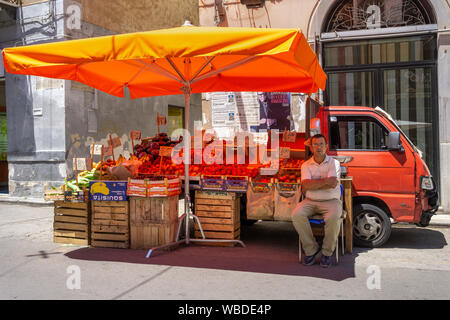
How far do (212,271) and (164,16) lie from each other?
39.8 ft

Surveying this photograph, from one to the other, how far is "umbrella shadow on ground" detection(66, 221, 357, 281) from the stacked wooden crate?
0.17m

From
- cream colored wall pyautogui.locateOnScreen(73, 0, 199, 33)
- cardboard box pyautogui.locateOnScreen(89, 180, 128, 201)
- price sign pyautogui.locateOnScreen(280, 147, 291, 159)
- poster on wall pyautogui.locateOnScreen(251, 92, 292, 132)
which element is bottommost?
cardboard box pyautogui.locateOnScreen(89, 180, 128, 201)

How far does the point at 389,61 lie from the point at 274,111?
2950 millimetres

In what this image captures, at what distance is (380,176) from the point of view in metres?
6.39

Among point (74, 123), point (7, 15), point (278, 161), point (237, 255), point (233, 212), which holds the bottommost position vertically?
point (237, 255)

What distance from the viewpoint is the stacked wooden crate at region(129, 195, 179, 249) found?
6.32 metres

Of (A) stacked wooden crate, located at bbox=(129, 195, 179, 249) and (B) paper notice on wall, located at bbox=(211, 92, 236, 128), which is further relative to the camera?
(B) paper notice on wall, located at bbox=(211, 92, 236, 128)

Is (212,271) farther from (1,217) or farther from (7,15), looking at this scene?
(7,15)

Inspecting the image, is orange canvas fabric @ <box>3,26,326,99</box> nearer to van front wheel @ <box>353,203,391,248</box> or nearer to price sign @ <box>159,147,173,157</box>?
price sign @ <box>159,147,173,157</box>

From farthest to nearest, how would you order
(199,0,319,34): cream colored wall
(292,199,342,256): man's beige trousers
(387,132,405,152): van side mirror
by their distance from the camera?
(199,0,319,34): cream colored wall < (387,132,405,152): van side mirror < (292,199,342,256): man's beige trousers

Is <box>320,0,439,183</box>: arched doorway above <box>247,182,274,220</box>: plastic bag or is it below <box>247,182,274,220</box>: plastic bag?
above

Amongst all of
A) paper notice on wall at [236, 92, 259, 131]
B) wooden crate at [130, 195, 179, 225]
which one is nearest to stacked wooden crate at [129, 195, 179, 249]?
wooden crate at [130, 195, 179, 225]

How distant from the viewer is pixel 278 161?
6.66 m

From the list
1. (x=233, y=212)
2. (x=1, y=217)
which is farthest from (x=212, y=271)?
(x=1, y=217)
